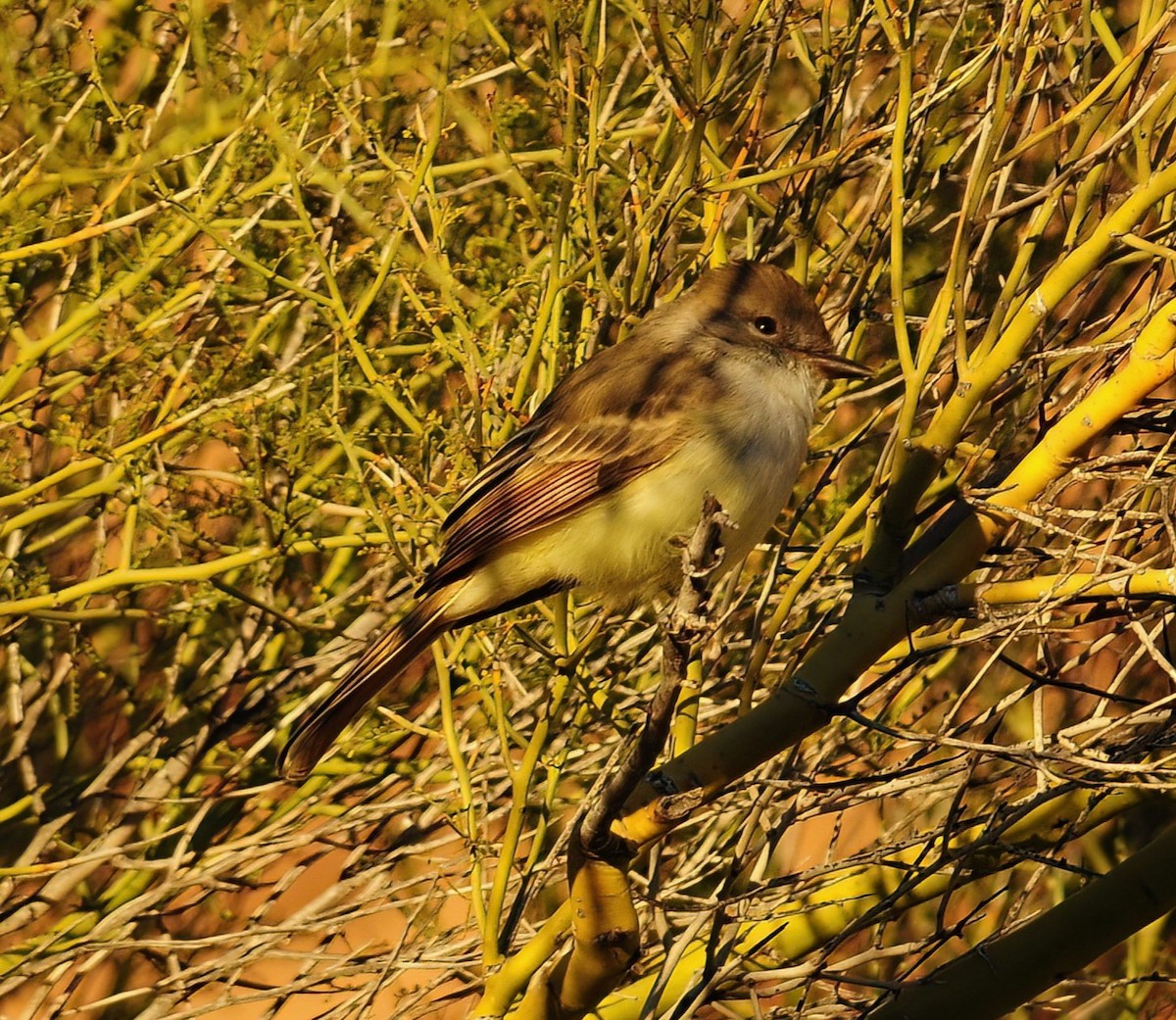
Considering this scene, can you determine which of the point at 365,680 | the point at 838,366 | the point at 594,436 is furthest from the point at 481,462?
the point at 838,366

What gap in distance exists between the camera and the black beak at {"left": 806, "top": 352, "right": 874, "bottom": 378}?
3.81 m

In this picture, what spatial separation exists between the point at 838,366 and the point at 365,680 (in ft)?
4.28

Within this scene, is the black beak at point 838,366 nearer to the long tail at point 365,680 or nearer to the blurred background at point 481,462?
the blurred background at point 481,462

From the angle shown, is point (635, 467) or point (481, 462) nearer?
point (481, 462)

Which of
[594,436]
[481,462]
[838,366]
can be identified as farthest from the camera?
[594,436]

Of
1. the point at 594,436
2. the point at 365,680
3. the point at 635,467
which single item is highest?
the point at 594,436

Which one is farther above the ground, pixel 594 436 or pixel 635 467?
pixel 594 436

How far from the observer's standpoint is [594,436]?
159 inches

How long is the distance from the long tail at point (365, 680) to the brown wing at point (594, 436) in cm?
21

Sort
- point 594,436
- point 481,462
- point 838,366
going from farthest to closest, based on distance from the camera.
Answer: point 594,436 < point 838,366 < point 481,462

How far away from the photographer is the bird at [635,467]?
378 centimetres

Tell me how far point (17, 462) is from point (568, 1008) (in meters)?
2.18

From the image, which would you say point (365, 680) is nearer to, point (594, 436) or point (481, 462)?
point (481, 462)

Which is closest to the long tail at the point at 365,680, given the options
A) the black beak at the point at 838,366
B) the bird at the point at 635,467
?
the bird at the point at 635,467
